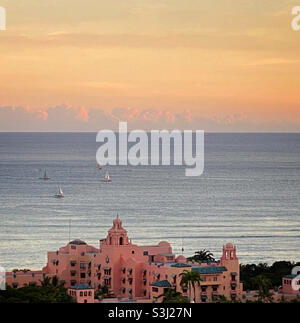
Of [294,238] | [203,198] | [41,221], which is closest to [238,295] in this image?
[294,238]

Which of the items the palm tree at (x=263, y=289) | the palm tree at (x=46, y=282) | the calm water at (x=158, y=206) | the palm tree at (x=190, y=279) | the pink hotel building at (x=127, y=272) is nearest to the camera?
the palm tree at (x=190, y=279)

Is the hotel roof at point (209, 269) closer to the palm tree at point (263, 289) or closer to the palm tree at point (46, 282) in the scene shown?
the palm tree at point (263, 289)

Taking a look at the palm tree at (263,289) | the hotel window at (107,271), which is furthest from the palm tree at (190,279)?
the hotel window at (107,271)

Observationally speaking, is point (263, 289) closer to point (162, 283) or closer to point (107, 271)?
point (162, 283)

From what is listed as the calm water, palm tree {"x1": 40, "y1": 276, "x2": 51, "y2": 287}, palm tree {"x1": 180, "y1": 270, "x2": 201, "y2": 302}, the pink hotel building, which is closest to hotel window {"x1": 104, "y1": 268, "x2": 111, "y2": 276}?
the pink hotel building

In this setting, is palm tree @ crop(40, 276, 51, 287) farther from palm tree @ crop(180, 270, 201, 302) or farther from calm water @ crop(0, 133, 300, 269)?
calm water @ crop(0, 133, 300, 269)

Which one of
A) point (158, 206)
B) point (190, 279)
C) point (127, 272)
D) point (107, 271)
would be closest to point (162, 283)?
point (190, 279)
